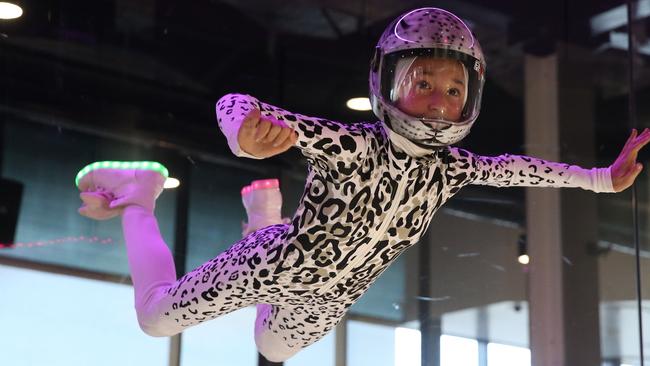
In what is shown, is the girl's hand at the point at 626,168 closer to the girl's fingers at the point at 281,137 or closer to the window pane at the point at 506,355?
the girl's fingers at the point at 281,137

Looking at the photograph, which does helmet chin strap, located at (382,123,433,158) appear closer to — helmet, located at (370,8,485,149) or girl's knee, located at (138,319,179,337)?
helmet, located at (370,8,485,149)

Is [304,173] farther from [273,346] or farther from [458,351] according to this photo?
[273,346]

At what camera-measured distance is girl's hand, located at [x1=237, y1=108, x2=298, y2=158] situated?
4.84 ft

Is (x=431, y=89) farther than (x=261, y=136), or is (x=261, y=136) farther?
(x=431, y=89)

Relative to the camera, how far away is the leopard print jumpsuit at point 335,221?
5.67 feet

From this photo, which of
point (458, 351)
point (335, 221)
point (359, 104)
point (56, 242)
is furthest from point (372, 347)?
point (335, 221)

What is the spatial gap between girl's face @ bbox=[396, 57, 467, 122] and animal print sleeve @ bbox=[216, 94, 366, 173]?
100 millimetres

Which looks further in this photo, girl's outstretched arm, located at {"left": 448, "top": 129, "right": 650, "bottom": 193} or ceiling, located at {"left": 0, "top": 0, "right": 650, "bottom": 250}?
ceiling, located at {"left": 0, "top": 0, "right": 650, "bottom": 250}

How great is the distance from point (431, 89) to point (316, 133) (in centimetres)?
22

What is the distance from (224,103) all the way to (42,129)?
1875 mm

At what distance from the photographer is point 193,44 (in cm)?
353

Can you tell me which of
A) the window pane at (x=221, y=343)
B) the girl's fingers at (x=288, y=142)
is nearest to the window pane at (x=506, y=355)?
the window pane at (x=221, y=343)

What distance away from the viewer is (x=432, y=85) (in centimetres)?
173

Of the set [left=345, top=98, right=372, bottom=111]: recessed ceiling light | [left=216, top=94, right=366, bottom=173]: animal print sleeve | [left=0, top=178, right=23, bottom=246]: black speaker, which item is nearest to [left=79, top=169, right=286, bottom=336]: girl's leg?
[left=216, top=94, right=366, bottom=173]: animal print sleeve
